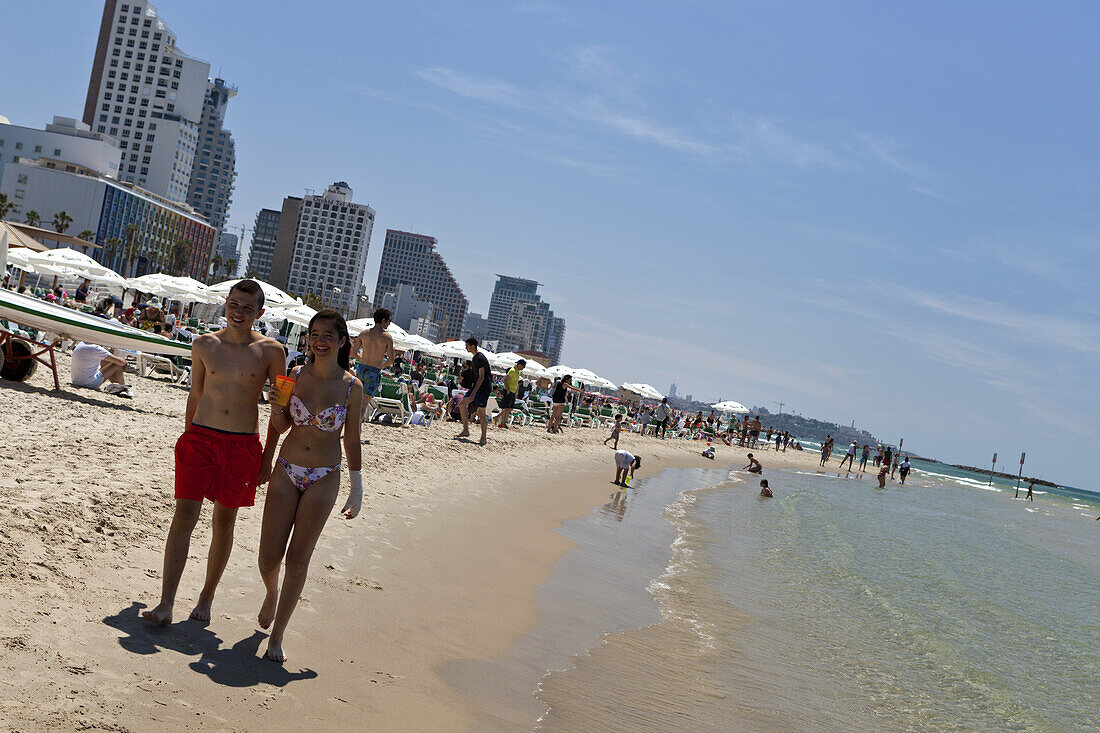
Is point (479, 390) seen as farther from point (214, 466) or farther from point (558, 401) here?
point (214, 466)

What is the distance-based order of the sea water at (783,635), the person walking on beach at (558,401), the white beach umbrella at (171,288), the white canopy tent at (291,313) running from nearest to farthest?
the sea water at (783,635)
the person walking on beach at (558,401)
the white canopy tent at (291,313)
the white beach umbrella at (171,288)

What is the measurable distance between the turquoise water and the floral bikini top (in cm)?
184

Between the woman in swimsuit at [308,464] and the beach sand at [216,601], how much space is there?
0.41 m

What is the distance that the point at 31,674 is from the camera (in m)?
3.16

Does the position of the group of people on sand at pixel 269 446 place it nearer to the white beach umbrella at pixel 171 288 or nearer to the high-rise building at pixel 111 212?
the white beach umbrella at pixel 171 288

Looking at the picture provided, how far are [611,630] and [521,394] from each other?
22134mm

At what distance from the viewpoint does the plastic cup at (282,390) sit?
12.5 feet

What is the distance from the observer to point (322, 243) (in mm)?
183125

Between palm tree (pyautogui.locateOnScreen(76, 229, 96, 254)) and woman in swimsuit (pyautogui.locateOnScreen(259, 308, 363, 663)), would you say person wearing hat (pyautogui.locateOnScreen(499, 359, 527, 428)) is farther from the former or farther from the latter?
palm tree (pyautogui.locateOnScreen(76, 229, 96, 254))

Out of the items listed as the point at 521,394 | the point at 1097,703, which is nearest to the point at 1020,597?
the point at 1097,703

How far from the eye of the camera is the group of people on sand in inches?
151

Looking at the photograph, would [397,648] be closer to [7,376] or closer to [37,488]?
[37,488]

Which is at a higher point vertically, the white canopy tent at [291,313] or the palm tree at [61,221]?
the palm tree at [61,221]

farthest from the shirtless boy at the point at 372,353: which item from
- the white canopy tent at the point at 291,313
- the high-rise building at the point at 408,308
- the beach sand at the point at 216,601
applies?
the high-rise building at the point at 408,308
